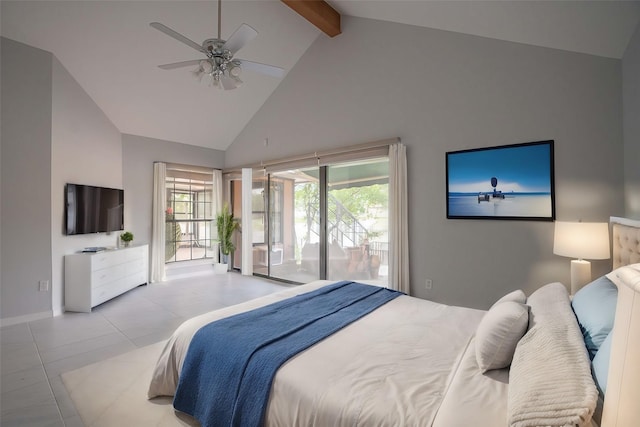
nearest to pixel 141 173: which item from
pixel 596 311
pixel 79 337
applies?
pixel 79 337

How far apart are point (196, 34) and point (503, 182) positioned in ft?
13.5

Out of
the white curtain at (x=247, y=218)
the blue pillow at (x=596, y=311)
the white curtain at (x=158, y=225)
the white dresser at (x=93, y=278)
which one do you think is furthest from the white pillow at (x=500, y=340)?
the white curtain at (x=158, y=225)

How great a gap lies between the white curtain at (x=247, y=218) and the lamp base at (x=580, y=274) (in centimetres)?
470

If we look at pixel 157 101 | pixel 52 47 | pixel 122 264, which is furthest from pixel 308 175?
pixel 52 47

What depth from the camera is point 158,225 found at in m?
5.41

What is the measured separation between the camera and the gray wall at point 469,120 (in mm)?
2744

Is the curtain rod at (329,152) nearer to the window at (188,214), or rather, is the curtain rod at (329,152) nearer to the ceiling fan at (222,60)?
the window at (188,214)

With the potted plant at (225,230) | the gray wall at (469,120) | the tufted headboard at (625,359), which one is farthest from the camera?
the potted plant at (225,230)

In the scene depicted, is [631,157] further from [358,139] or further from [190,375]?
[190,375]

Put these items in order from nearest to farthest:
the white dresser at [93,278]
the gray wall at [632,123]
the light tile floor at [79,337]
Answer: the light tile floor at [79,337] → the gray wall at [632,123] → the white dresser at [93,278]

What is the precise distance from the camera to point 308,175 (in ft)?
16.7

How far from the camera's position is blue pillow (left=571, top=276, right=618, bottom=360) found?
123 centimetres

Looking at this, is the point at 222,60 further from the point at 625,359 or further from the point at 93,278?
the point at 93,278

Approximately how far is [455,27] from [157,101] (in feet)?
14.0
